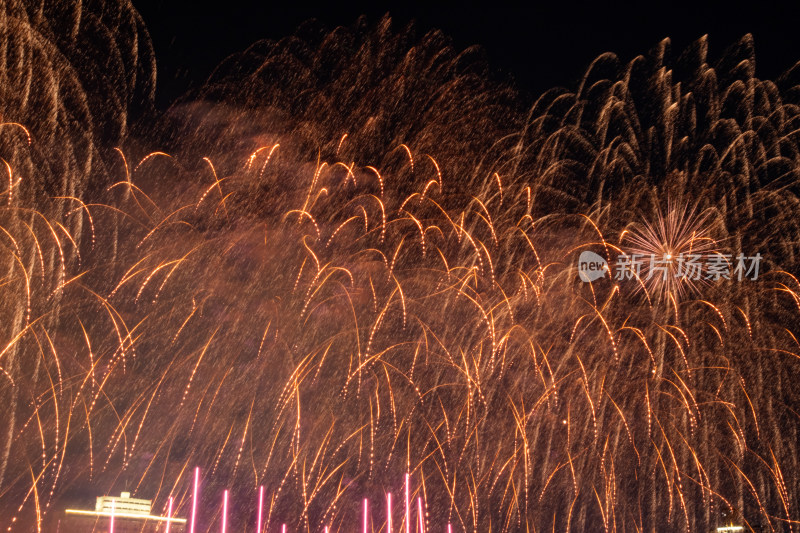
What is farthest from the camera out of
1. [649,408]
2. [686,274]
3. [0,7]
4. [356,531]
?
[356,531]

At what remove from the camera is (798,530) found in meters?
48.9

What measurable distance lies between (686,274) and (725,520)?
49334 mm

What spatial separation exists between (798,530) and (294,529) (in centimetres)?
4925

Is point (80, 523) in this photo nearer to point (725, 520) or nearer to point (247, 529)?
point (247, 529)

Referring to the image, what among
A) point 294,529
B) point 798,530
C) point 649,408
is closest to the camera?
point 649,408

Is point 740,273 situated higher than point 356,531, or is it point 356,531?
point 740,273

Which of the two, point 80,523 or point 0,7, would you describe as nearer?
point 0,7

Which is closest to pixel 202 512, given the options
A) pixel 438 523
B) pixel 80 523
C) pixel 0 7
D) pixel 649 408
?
pixel 80 523

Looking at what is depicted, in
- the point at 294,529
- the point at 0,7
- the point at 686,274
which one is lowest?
the point at 294,529

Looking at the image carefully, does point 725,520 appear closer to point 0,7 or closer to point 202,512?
point 202,512

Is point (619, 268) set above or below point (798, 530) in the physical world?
above

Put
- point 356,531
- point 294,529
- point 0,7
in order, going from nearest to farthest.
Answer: point 0,7 < point 356,531 < point 294,529

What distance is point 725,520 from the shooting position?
6525 cm

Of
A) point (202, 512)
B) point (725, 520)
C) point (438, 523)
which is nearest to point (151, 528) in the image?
point (202, 512)
